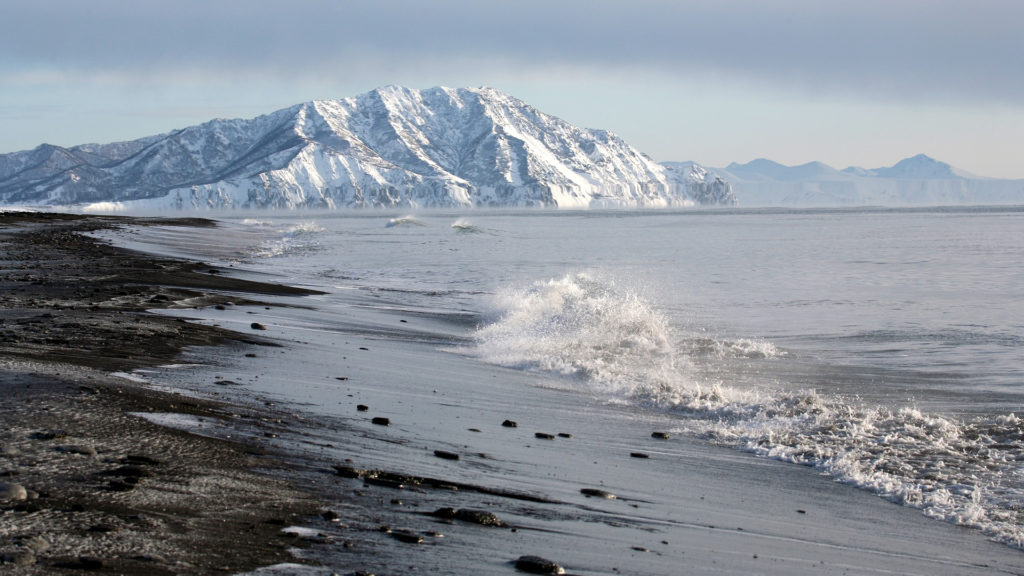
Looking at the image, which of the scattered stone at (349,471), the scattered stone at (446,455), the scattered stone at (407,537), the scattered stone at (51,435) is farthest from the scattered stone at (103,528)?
the scattered stone at (446,455)

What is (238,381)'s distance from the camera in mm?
11688

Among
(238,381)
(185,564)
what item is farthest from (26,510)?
(238,381)

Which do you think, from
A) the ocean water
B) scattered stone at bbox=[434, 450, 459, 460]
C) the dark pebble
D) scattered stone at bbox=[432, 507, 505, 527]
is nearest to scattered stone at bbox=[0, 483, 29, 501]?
scattered stone at bbox=[432, 507, 505, 527]

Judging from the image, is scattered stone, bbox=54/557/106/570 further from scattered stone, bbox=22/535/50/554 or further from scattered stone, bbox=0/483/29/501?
scattered stone, bbox=0/483/29/501

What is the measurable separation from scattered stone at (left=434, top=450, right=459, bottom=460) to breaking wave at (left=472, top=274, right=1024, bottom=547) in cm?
379

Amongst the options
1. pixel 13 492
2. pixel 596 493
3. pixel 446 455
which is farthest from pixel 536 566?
pixel 13 492

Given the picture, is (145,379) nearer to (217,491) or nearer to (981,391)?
(217,491)

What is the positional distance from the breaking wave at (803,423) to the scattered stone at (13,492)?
7543 millimetres

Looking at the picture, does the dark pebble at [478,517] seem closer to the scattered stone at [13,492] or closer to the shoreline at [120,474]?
the shoreline at [120,474]

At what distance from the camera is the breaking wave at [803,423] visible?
8969mm

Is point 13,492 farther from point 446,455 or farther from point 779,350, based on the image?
point 779,350

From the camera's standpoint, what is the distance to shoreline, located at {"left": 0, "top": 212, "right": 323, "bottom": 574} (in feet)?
18.0

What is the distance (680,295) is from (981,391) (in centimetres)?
1740

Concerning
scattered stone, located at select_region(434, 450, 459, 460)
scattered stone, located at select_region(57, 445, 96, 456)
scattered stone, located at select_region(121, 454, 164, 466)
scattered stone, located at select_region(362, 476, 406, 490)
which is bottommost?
scattered stone, located at select_region(434, 450, 459, 460)
